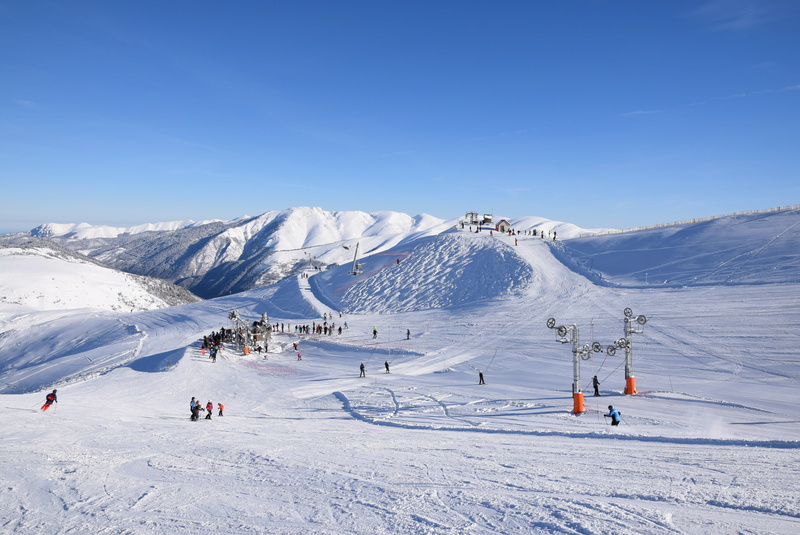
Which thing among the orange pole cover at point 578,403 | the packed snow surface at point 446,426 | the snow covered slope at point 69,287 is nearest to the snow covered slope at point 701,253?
the packed snow surface at point 446,426

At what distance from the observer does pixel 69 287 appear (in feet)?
387

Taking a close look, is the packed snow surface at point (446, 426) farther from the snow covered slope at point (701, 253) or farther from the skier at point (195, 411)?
the skier at point (195, 411)

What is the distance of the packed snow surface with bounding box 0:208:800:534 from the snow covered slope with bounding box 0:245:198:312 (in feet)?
245

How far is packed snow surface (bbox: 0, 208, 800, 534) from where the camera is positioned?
8.55 metres

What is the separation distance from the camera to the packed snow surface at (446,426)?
337 inches

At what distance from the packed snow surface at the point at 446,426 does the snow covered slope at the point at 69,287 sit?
7458 cm

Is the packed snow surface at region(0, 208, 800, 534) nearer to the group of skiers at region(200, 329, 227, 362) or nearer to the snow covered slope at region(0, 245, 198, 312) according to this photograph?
the group of skiers at region(200, 329, 227, 362)

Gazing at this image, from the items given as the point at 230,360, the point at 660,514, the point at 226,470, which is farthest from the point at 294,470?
the point at 230,360

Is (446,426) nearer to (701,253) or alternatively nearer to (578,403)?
(578,403)

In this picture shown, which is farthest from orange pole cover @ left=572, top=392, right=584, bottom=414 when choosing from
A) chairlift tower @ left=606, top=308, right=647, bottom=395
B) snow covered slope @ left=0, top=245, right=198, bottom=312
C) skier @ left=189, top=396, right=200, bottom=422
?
snow covered slope @ left=0, top=245, right=198, bottom=312

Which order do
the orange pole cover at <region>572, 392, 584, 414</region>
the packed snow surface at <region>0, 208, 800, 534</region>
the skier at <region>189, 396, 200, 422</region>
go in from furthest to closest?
the skier at <region>189, 396, 200, 422</region>, the orange pole cover at <region>572, 392, 584, 414</region>, the packed snow surface at <region>0, 208, 800, 534</region>

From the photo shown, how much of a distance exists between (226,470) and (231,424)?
740 centimetres

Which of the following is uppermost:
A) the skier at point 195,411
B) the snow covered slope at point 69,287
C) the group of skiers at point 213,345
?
the snow covered slope at point 69,287

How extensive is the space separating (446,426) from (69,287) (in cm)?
13356
